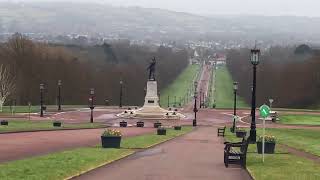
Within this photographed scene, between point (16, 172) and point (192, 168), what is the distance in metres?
6.76

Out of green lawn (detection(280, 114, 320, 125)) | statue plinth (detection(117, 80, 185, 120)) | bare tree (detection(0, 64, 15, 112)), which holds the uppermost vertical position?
bare tree (detection(0, 64, 15, 112))

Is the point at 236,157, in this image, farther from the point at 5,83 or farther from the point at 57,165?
the point at 5,83

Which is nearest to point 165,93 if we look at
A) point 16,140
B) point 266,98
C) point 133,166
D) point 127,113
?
point 266,98

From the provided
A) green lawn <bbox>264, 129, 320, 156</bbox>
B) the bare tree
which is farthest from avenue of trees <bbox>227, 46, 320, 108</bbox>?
green lawn <bbox>264, 129, 320, 156</bbox>

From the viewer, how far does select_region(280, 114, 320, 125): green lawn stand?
85838 mm

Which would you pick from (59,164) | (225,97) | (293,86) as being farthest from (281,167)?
(225,97)

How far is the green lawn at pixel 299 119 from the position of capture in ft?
282

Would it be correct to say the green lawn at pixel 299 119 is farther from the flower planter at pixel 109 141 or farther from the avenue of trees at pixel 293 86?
the flower planter at pixel 109 141

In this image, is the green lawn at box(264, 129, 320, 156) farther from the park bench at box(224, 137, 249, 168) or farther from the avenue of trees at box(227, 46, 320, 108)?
the avenue of trees at box(227, 46, 320, 108)

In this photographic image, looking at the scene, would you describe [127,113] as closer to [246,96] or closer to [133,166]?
[133,166]

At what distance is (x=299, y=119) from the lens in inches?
3585

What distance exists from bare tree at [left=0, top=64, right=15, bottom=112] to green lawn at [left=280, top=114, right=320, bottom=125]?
40.7 m

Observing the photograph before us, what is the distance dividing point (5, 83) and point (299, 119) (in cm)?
4672

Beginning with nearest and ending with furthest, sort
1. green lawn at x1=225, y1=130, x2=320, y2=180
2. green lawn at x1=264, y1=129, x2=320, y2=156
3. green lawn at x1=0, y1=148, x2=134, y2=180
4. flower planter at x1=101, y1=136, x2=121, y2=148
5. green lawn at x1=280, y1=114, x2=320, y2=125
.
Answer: green lawn at x1=0, y1=148, x2=134, y2=180
green lawn at x1=225, y1=130, x2=320, y2=180
flower planter at x1=101, y1=136, x2=121, y2=148
green lawn at x1=264, y1=129, x2=320, y2=156
green lawn at x1=280, y1=114, x2=320, y2=125
